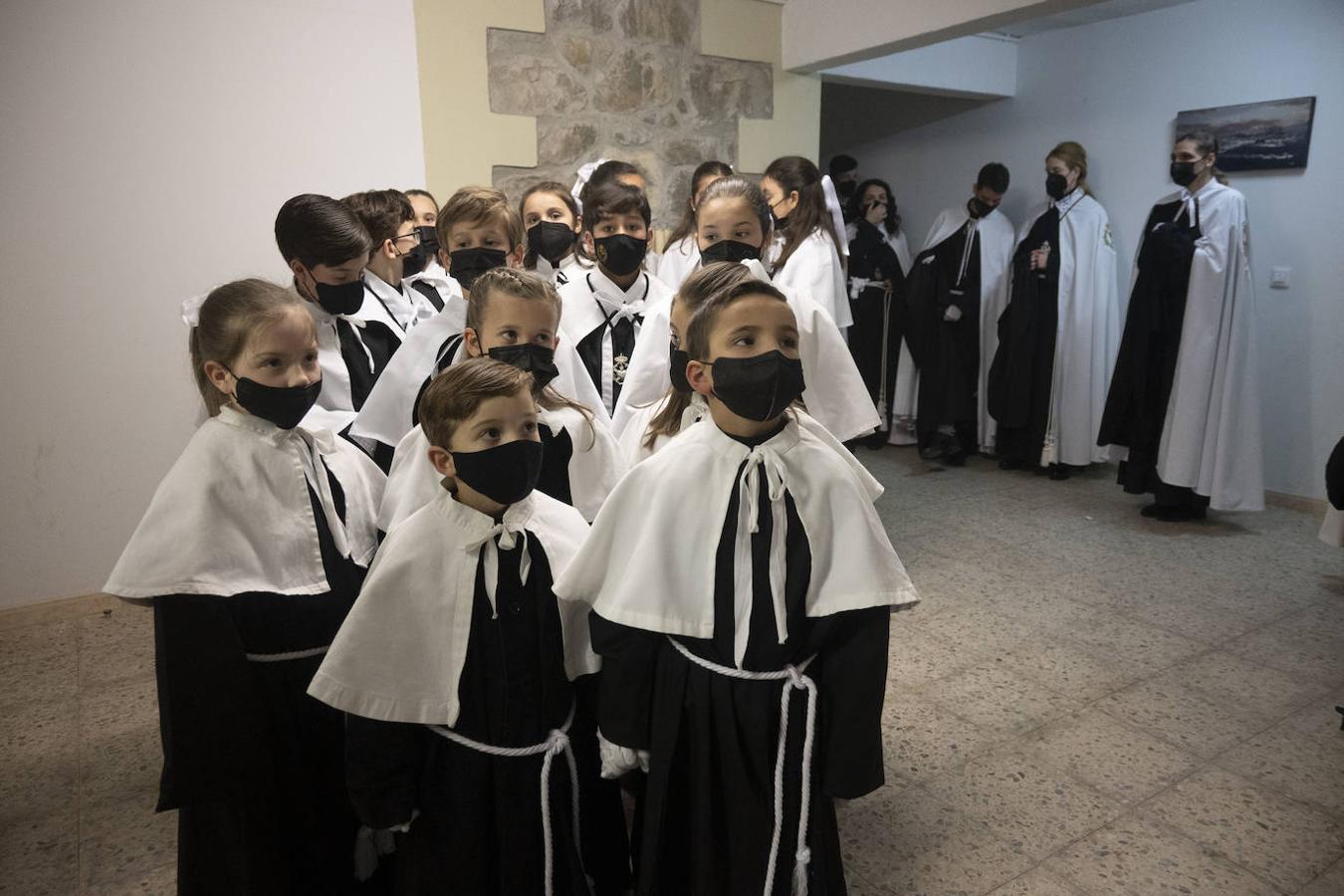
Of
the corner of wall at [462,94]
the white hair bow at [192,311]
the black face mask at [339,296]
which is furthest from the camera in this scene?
the corner of wall at [462,94]

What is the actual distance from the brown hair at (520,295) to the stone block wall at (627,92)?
2352mm

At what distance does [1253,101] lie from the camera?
4715 millimetres

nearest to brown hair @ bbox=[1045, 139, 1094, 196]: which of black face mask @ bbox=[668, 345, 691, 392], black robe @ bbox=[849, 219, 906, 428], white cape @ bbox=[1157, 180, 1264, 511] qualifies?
white cape @ bbox=[1157, 180, 1264, 511]

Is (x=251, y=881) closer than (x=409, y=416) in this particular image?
Yes

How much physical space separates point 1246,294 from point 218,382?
448 centimetres

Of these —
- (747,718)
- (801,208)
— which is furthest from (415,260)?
(747,718)

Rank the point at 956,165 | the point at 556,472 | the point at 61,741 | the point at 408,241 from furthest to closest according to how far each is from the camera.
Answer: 1. the point at 956,165
2. the point at 408,241
3. the point at 61,741
4. the point at 556,472

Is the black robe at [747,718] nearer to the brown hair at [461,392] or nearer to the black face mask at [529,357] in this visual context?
the brown hair at [461,392]

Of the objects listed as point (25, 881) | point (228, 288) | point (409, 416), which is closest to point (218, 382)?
point (228, 288)

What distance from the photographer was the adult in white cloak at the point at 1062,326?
205 inches

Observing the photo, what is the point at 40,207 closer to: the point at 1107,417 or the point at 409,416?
the point at 409,416

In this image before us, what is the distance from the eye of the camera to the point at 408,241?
318cm

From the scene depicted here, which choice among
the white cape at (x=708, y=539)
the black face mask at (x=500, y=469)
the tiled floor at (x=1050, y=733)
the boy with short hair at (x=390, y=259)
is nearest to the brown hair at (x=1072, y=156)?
the tiled floor at (x=1050, y=733)

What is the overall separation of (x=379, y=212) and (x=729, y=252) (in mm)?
1155
